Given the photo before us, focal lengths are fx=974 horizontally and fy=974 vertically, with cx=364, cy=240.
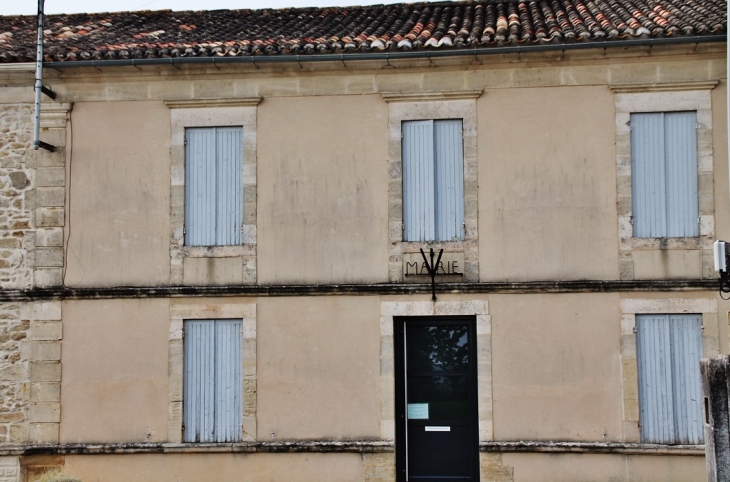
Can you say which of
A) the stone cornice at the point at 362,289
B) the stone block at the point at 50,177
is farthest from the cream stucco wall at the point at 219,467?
the stone block at the point at 50,177

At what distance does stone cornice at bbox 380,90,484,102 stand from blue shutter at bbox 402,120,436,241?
0.29 meters

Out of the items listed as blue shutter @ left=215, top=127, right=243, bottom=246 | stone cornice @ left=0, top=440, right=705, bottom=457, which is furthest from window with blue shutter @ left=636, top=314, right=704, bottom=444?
blue shutter @ left=215, top=127, right=243, bottom=246

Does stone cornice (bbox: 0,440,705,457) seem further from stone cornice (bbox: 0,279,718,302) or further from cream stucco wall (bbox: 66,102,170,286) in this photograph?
cream stucco wall (bbox: 66,102,170,286)

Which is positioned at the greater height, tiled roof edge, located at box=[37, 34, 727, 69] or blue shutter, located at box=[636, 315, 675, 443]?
tiled roof edge, located at box=[37, 34, 727, 69]

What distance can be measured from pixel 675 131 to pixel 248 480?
667cm

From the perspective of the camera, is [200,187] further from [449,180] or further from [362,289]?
[449,180]

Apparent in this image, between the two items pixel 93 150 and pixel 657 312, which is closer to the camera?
pixel 657 312

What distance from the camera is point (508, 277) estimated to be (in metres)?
11.7

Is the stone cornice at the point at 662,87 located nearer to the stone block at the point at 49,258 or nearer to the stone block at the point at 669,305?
the stone block at the point at 669,305

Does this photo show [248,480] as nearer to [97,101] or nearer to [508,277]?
[508,277]

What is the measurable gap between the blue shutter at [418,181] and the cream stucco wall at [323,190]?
27 centimetres

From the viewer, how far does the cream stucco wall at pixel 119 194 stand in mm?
12156

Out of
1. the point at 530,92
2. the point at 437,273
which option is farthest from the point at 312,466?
the point at 530,92

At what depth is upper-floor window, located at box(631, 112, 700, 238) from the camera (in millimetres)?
11664
